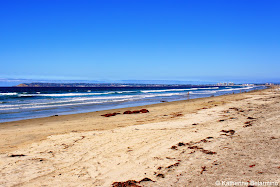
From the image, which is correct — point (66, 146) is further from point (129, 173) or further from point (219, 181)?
point (219, 181)

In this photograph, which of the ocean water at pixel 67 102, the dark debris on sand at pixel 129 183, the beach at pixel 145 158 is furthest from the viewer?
the ocean water at pixel 67 102

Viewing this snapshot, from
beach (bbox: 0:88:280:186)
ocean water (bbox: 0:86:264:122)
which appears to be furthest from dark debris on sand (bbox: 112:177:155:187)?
ocean water (bbox: 0:86:264:122)

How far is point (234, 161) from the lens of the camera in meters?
4.55

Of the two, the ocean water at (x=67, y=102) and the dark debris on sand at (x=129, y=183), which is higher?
the dark debris on sand at (x=129, y=183)

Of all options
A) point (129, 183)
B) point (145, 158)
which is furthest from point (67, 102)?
point (129, 183)

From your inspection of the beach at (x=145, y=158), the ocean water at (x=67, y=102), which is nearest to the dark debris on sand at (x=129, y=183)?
the beach at (x=145, y=158)

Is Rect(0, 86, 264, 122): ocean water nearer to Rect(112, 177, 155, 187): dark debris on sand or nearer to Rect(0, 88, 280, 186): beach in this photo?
Rect(0, 88, 280, 186): beach

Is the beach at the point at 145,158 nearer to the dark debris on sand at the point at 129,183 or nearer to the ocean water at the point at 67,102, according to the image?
the dark debris on sand at the point at 129,183

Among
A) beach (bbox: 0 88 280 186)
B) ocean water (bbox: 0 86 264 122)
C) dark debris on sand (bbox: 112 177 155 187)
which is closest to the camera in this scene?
dark debris on sand (bbox: 112 177 155 187)

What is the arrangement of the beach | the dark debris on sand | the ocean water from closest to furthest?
the dark debris on sand, the beach, the ocean water

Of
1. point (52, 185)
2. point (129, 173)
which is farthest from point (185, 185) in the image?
point (52, 185)

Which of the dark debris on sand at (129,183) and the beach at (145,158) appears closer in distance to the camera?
the dark debris on sand at (129,183)

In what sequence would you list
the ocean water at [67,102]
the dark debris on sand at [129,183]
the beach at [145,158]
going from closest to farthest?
1. the dark debris on sand at [129,183]
2. the beach at [145,158]
3. the ocean water at [67,102]

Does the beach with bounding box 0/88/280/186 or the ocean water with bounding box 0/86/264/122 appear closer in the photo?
the beach with bounding box 0/88/280/186
